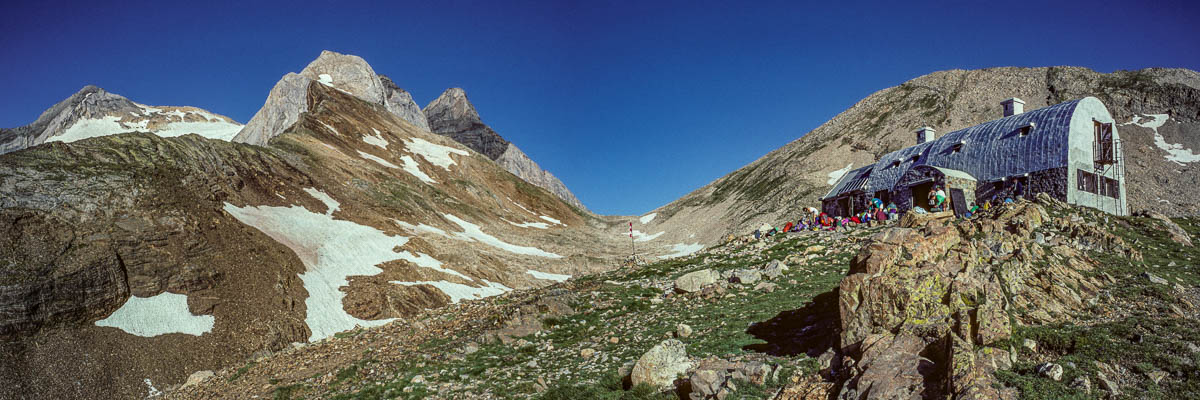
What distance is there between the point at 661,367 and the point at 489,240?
175 feet

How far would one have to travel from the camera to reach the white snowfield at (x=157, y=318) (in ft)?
87.4

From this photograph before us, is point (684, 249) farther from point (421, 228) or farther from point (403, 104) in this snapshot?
point (403, 104)

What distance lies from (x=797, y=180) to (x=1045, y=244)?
58.7 metres

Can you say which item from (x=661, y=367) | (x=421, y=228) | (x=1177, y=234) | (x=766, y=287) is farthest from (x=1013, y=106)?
(x=421, y=228)

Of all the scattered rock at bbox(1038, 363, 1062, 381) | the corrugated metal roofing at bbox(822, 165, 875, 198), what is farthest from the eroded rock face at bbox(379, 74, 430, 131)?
the scattered rock at bbox(1038, 363, 1062, 381)

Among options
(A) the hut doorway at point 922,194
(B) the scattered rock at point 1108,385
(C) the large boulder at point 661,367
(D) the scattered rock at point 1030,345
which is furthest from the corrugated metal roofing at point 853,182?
(B) the scattered rock at point 1108,385

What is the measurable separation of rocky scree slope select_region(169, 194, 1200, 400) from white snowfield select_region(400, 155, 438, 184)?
63073 mm

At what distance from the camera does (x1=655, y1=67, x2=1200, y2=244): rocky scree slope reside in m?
57.4

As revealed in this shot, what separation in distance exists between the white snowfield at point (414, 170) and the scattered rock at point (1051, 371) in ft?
264

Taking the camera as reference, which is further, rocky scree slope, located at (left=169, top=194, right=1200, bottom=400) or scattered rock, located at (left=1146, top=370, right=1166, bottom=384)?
rocky scree slope, located at (left=169, top=194, right=1200, bottom=400)

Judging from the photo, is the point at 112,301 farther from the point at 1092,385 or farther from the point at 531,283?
the point at 1092,385

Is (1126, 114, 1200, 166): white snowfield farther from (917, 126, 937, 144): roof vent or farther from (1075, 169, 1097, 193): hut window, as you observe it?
(1075, 169, 1097, 193): hut window

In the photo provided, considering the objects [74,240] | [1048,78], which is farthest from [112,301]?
[1048,78]

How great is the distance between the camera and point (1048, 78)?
88.4m
